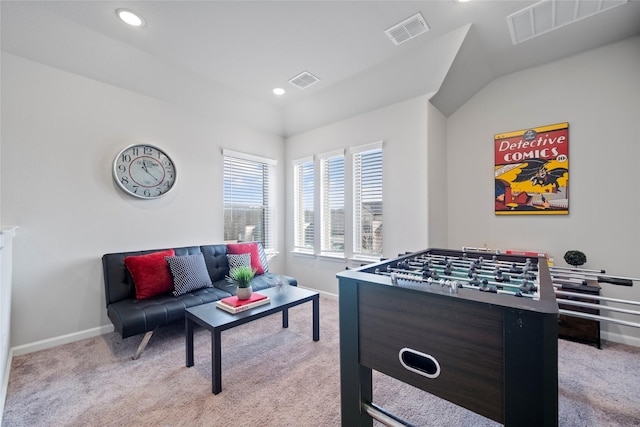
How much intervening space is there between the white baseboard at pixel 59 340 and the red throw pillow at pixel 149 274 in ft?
2.04

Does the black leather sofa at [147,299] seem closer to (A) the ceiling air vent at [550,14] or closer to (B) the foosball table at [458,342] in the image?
(B) the foosball table at [458,342]

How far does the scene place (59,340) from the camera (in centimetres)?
257

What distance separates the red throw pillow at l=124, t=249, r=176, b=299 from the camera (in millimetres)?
2703

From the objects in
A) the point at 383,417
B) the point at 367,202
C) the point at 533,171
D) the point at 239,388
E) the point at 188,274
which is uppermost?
the point at 533,171

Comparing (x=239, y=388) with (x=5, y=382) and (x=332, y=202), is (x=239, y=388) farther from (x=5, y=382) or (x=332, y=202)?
(x=332, y=202)

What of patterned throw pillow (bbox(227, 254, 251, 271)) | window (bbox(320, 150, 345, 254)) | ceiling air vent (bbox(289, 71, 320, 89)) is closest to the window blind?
window (bbox(320, 150, 345, 254))

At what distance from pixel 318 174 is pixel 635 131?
11.4 ft

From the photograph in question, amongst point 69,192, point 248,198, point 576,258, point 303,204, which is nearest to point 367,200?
point 303,204

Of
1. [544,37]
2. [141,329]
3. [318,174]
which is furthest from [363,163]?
[141,329]

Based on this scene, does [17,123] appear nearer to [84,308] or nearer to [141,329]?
[84,308]

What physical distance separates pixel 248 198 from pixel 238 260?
113cm

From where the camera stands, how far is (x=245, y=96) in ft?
12.4

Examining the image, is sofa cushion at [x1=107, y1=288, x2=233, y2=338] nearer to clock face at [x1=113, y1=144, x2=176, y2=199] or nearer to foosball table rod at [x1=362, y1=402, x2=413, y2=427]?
clock face at [x1=113, y1=144, x2=176, y2=199]

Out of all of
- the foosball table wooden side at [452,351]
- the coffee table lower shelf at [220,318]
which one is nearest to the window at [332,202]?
the coffee table lower shelf at [220,318]
